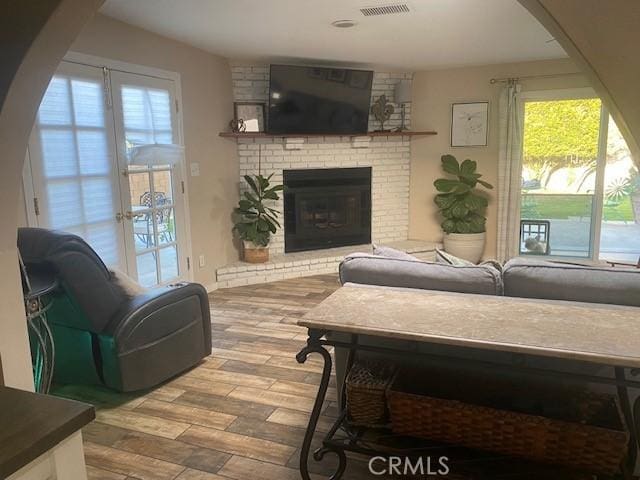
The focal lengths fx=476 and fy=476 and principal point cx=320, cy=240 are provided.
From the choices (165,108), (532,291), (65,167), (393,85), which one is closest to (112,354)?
(65,167)

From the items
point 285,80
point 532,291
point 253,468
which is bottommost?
point 253,468

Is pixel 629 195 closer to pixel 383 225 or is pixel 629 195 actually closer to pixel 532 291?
pixel 383 225

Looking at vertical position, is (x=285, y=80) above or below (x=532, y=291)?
above

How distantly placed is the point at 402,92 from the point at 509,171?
1.59 metres

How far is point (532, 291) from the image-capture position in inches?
84.6

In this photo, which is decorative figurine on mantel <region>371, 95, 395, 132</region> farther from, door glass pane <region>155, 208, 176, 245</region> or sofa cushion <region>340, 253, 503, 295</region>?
sofa cushion <region>340, 253, 503, 295</region>

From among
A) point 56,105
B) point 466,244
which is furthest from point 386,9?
point 466,244

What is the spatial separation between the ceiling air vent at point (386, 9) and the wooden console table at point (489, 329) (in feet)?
7.29

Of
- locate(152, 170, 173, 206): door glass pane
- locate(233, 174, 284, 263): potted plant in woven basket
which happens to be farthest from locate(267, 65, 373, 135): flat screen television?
locate(152, 170, 173, 206): door glass pane

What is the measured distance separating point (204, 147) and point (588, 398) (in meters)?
3.98

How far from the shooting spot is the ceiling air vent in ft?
11.0

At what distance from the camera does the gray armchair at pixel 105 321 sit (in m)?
2.34

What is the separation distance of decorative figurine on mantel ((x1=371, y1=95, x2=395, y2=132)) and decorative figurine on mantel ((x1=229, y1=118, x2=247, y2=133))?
66.6 inches

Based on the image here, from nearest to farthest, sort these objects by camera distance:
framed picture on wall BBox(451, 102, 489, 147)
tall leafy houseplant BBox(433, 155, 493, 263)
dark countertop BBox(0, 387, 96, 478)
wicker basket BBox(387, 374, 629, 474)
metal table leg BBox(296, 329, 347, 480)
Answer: dark countertop BBox(0, 387, 96, 478) → wicker basket BBox(387, 374, 629, 474) → metal table leg BBox(296, 329, 347, 480) → tall leafy houseplant BBox(433, 155, 493, 263) → framed picture on wall BBox(451, 102, 489, 147)
